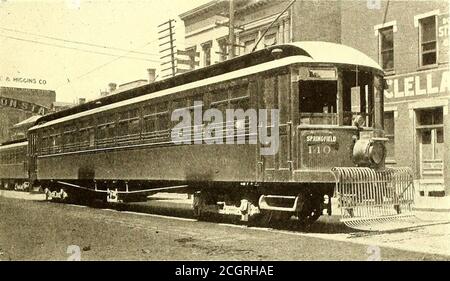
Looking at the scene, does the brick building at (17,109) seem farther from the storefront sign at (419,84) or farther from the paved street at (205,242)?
the paved street at (205,242)

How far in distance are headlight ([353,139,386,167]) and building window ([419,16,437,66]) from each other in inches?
384

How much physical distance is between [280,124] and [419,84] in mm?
10292

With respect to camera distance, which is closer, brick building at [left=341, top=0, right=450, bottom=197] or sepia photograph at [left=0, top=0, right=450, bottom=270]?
sepia photograph at [left=0, top=0, right=450, bottom=270]

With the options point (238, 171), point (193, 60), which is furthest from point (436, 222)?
point (193, 60)

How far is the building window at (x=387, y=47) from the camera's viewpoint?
786 inches

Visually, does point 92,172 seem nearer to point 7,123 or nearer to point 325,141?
point 325,141

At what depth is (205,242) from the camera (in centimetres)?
895

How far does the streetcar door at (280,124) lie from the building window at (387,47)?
11.0 metres

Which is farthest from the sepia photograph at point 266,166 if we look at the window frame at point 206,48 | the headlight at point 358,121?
the window frame at point 206,48

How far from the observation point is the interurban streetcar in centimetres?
980

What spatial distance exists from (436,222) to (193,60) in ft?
66.2

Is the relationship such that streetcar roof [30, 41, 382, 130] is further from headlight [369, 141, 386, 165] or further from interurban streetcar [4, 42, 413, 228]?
headlight [369, 141, 386, 165]

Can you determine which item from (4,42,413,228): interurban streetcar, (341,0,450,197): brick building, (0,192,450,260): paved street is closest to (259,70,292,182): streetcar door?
(4,42,413,228): interurban streetcar

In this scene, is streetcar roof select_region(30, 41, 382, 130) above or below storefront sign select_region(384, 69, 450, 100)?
below
